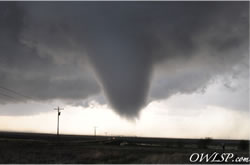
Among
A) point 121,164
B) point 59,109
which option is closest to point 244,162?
point 121,164

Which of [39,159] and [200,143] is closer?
[39,159]

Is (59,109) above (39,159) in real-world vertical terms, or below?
above

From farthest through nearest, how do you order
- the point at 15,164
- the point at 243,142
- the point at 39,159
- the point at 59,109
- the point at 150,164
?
1. the point at 59,109
2. the point at 243,142
3. the point at 39,159
4. the point at 150,164
5. the point at 15,164

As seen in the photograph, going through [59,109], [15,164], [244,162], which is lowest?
[244,162]

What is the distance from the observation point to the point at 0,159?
97.8 ft

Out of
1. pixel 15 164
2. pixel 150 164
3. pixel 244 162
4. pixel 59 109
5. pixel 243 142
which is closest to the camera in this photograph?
pixel 15 164

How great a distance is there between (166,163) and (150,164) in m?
2.67

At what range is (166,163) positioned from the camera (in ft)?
98.0

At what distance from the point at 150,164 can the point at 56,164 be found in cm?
1075

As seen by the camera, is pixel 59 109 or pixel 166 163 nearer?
pixel 166 163

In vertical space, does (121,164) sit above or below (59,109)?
below

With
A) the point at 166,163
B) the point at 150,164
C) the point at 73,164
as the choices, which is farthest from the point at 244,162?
the point at 73,164

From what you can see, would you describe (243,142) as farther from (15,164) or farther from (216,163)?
(15,164)

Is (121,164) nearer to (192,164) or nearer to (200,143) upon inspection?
(192,164)
